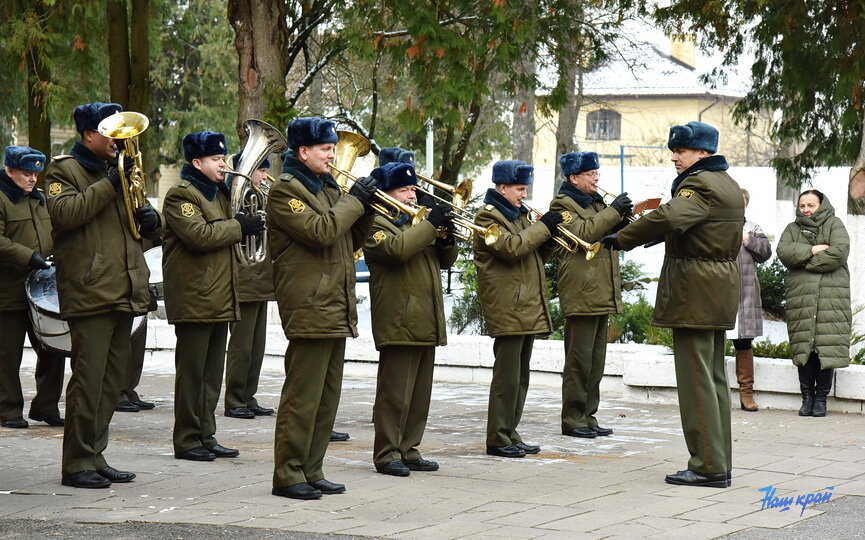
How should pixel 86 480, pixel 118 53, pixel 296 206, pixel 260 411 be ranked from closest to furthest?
pixel 296 206, pixel 86 480, pixel 260 411, pixel 118 53

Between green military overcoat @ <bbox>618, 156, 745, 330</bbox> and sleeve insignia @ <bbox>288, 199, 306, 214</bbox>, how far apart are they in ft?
6.66

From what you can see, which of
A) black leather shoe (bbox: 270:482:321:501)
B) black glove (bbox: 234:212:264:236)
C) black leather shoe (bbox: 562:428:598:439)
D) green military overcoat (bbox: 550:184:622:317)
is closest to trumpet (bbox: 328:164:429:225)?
black glove (bbox: 234:212:264:236)

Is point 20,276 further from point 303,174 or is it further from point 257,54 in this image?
point 257,54

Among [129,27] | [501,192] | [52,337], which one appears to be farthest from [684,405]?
[129,27]

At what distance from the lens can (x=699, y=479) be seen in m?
7.41

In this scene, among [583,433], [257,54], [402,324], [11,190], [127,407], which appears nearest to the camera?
[402,324]

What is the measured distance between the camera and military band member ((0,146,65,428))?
9438mm

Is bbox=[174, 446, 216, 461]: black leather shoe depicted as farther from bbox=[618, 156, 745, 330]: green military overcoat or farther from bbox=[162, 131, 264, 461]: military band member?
bbox=[618, 156, 745, 330]: green military overcoat

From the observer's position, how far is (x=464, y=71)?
43.0 ft

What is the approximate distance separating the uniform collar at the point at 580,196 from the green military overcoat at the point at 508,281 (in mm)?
879

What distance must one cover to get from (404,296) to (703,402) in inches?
75.5

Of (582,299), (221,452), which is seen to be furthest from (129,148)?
(582,299)

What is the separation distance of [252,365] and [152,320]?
185 inches

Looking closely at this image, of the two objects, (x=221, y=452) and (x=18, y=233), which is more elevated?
(x=18, y=233)
